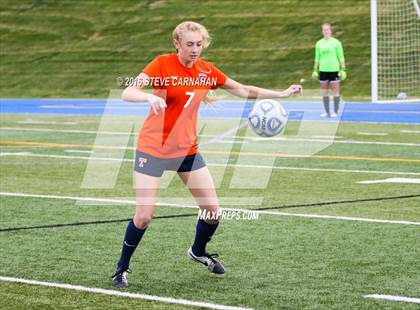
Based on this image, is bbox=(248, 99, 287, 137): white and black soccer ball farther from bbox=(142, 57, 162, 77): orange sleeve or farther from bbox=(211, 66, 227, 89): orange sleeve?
bbox=(142, 57, 162, 77): orange sleeve

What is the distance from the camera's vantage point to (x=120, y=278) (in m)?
7.75

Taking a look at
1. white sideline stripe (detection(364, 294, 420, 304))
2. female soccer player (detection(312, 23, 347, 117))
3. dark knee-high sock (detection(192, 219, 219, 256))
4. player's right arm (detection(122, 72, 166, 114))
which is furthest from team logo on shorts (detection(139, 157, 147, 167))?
female soccer player (detection(312, 23, 347, 117))

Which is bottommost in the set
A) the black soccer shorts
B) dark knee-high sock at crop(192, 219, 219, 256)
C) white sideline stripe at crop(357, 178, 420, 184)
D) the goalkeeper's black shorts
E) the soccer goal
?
the soccer goal

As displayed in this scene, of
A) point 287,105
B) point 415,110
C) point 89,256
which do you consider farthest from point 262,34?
point 89,256

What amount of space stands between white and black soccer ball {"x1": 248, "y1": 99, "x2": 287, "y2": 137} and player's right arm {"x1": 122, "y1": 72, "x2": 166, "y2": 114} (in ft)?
6.73

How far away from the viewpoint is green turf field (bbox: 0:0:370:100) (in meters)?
39.7

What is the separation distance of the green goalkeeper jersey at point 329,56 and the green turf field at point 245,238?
8.66m

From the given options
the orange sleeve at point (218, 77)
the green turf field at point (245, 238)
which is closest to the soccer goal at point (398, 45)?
the green turf field at point (245, 238)

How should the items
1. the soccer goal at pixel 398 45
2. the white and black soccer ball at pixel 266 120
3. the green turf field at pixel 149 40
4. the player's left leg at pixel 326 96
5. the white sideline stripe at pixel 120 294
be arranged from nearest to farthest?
the white sideline stripe at pixel 120 294
the white and black soccer ball at pixel 266 120
the player's left leg at pixel 326 96
the soccer goal at pixel 398 45
the green turf field at pixel 149 40

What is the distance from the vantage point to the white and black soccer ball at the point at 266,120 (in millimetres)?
9438

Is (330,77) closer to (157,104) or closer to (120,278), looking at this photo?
(120,278)

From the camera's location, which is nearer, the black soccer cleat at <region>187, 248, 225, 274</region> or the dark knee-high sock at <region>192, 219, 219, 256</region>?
the black soccer cleat at <region>187, 248, 225, 274</region>

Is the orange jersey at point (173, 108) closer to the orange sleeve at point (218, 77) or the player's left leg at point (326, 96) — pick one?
the orange sleeve at point (218, 77)

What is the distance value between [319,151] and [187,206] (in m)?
6.94
